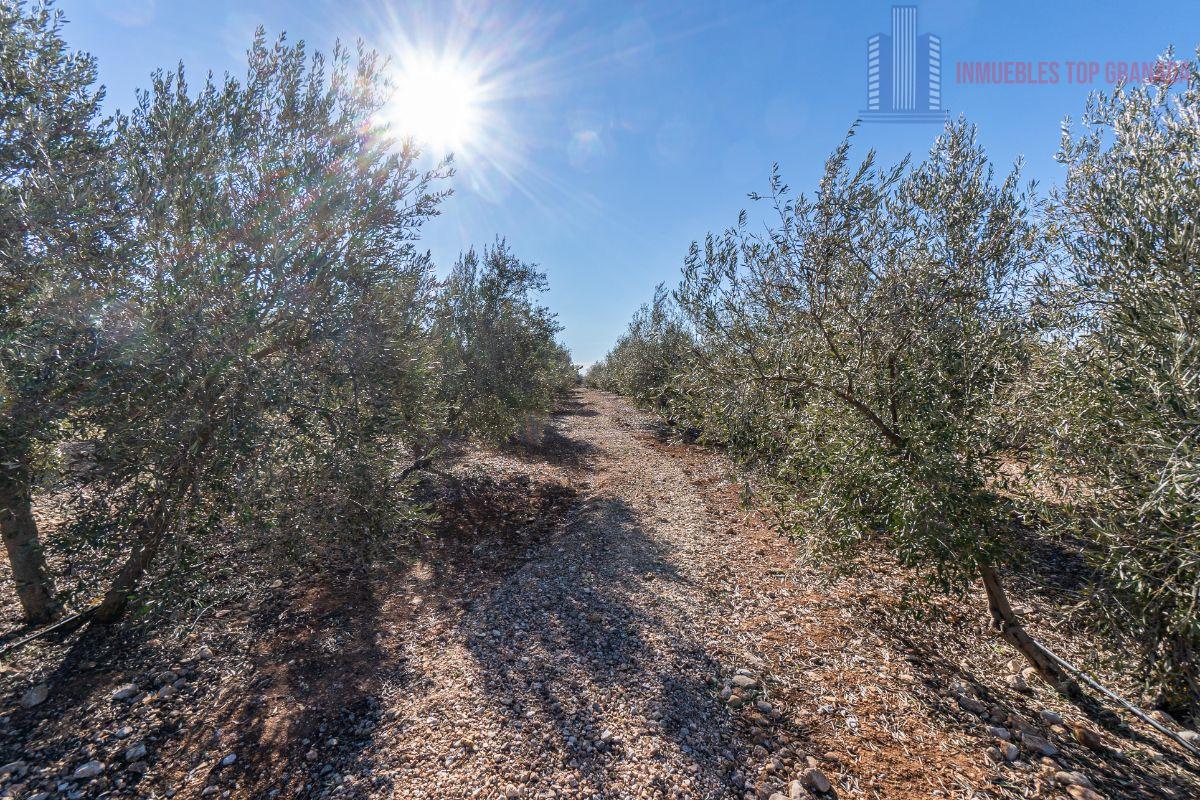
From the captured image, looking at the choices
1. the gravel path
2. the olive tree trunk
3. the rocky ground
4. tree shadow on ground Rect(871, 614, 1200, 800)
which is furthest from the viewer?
the olive tree trunk

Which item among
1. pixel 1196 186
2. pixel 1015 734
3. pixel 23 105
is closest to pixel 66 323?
pixel 23 105

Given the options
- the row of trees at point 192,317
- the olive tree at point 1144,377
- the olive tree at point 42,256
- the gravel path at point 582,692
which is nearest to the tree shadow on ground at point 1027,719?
the olive tree at point 1144,377

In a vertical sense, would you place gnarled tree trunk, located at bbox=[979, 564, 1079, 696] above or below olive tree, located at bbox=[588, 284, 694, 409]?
below

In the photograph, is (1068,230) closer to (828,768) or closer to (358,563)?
(828,768)

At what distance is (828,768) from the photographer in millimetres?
4559

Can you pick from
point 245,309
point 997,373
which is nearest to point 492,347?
point 245,309

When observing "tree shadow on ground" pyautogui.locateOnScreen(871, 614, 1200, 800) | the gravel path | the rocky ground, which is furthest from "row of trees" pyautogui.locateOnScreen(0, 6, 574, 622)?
"tree shadow on ground" pyautogui.locateOnScreen(871, 614, 1200, 800)

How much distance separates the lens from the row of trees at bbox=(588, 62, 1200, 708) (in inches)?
141

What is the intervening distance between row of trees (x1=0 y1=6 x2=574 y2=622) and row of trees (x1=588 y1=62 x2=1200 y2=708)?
19.0ft

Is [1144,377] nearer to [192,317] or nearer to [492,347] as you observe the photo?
[192,317]

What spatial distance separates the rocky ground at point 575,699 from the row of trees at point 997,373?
1.03 m

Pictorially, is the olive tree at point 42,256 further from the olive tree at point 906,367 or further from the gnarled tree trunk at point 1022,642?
the gnarled tree trunk at point 1022,642

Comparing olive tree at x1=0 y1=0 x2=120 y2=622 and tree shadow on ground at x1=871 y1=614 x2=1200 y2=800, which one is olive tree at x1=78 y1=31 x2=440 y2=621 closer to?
olive tree at x1=0 y1=0 x2=120 y2=622

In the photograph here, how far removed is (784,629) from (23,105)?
12723 mm
